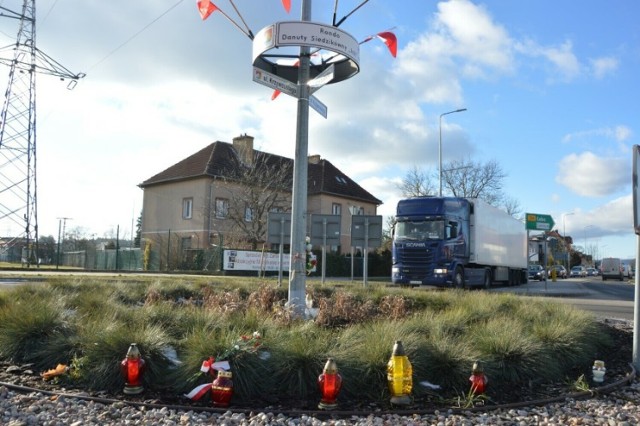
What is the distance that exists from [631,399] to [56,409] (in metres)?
5.21

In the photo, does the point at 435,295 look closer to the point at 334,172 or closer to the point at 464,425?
the point at 464,425

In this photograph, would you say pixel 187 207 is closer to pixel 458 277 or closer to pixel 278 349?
pixel 458 277

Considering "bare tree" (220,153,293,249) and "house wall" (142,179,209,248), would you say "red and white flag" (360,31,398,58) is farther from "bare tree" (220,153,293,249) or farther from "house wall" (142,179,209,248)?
"house wall" (142,179,209,248)

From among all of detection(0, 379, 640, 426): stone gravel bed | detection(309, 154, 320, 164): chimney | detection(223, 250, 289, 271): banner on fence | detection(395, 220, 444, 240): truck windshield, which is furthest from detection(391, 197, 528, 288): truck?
detection(309, 154, 320, 164): chimney

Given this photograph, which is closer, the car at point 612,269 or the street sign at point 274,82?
the street sign at point 274,82

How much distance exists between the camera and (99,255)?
45.0 m

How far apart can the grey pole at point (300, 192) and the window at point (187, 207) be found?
120 ft

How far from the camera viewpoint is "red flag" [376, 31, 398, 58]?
9.55 meters

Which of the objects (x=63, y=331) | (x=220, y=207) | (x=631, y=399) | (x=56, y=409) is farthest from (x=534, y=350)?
(x=220, y=207)

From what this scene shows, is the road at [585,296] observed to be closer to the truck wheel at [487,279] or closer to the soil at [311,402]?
the truck wheel at [487,279]

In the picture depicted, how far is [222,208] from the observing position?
141 feet

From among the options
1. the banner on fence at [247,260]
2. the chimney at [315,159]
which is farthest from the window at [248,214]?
the chimney at [315,159]

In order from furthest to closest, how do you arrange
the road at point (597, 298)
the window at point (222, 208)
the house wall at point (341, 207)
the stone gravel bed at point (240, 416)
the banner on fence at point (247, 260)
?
the house wall at point (341, 207)
the window at point (222, 208)
the banner on fence at point (247, 260)
the road at point (597, 298)
the stone gravel bed at point (240, 416)

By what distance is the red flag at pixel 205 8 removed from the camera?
9.25 meters
